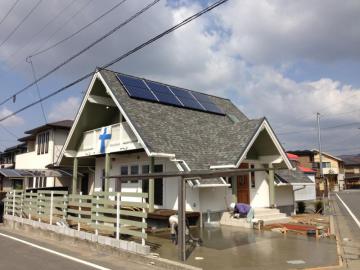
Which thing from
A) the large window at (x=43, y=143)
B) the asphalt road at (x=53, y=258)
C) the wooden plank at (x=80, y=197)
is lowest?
the asphalt road at (x=53, y=258)

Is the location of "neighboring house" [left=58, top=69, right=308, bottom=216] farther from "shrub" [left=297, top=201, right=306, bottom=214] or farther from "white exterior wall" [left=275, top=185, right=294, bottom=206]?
"shrub" [left=297, top=201, right=306, bottom=214]

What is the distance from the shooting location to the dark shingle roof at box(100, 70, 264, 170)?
15336mm

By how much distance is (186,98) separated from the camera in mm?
21188

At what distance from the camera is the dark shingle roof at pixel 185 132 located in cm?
1534

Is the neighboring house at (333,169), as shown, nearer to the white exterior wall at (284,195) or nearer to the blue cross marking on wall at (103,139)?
the white exterior wall at (284,195)

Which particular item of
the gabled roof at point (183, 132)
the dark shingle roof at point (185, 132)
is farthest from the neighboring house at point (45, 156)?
the dark shingle roof at point (185, 132)

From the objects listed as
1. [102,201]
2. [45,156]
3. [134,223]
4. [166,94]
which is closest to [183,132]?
[166,94]

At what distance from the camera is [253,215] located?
15.1 metres

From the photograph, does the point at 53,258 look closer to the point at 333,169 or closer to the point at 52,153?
the point at 52,153

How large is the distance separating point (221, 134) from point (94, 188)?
29.3 feet

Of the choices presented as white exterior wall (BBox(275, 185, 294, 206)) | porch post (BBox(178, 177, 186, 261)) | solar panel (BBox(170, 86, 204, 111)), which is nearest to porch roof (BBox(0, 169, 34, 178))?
solar panel (BBox(170, 86, 204, 111))

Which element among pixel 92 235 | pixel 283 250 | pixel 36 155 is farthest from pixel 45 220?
pixel 36 155

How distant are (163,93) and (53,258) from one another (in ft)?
39.3

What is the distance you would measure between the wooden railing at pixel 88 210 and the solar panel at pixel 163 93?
5880 mm
